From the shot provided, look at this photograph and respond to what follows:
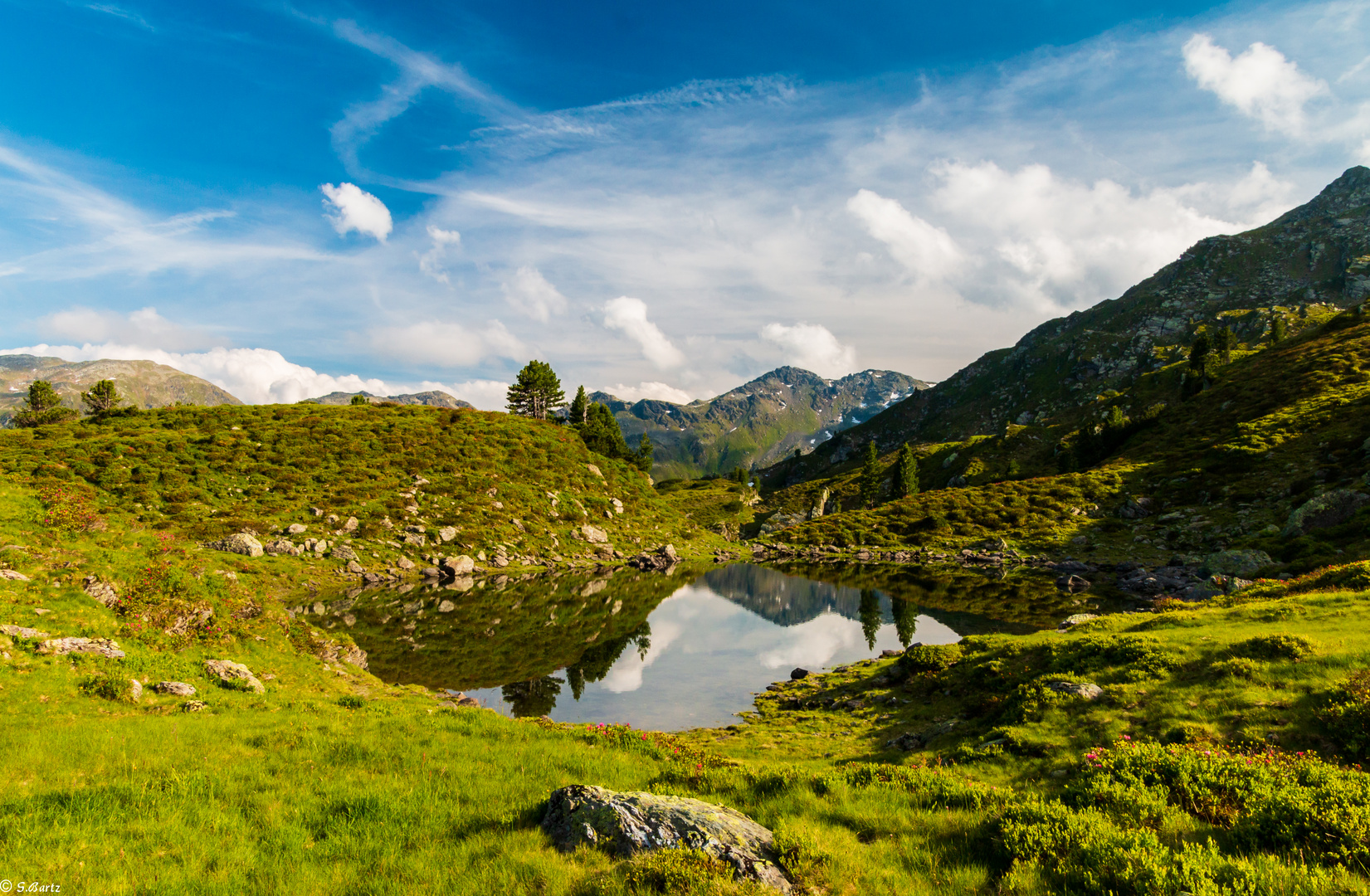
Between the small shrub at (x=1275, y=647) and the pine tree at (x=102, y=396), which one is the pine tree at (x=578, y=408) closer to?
the pine tree at (x=102, y=396)

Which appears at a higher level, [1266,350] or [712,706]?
[1266,350]

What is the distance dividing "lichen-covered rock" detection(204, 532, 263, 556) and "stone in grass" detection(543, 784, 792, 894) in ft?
163

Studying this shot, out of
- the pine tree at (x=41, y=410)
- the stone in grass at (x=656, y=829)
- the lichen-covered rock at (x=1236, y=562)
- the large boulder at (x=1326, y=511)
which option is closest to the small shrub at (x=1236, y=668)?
the stone in grass at (x=656, y=829)

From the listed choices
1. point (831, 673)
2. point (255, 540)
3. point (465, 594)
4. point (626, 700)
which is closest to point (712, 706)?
point (626, 700)

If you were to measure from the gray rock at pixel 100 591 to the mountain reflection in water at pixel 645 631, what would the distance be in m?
11.8

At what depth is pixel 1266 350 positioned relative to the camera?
12650cm

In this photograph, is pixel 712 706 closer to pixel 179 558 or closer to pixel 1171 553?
pixel 179 558

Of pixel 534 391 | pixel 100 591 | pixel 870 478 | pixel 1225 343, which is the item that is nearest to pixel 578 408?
pixel 534 391

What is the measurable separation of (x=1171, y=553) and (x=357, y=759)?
92975 millimetres

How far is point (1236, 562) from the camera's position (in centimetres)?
5266

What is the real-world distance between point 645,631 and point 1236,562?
5788 cm

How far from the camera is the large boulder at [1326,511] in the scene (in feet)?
169

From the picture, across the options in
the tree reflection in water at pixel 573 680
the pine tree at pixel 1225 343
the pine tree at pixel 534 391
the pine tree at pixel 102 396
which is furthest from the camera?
the pine tree at pixel 1225 343

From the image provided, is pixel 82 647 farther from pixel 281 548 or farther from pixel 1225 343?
pixel 1225 343
